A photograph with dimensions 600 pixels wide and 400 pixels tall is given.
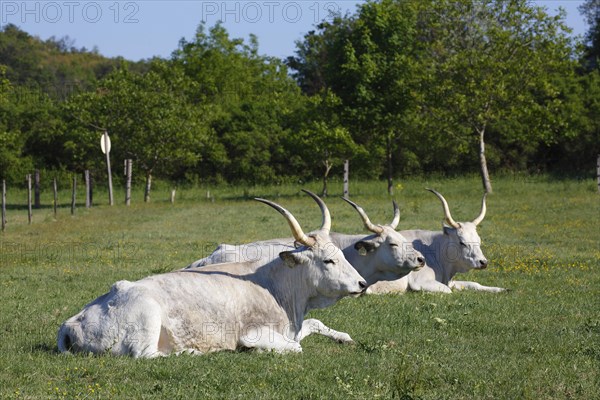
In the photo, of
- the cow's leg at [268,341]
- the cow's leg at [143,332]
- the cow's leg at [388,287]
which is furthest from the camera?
the cow's leg at [388,287]

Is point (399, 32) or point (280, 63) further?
point (280, 63)

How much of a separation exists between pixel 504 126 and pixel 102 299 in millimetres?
40570

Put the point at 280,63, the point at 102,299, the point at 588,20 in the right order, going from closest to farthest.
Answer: the point at 102,299 → the point at 588,20 → the point at 280,63

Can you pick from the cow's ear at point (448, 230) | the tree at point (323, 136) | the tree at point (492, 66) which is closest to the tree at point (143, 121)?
the tree at point (323, 136)

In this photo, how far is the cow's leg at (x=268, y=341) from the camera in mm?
8492

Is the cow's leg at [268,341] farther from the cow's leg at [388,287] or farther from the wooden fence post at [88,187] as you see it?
the wooden fence post at [88,187]

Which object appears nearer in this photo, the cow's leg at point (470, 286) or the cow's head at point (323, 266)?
the cow's head at point (323, 266)

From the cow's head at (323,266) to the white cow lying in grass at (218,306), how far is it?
0.01 metres

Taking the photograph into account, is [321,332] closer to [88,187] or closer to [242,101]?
[88,187]

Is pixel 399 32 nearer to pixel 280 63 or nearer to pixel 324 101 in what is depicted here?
pixel 324 101

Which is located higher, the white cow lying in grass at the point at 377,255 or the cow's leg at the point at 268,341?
the white cow lying in grass at the point at 377,255

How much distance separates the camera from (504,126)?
153 feet

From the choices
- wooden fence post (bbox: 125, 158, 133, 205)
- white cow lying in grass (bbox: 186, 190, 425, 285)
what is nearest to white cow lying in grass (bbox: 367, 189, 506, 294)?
white cow lying in grass (bbox: 186, 190, 425, 285)

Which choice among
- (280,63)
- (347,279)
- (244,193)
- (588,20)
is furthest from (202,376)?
(280,63)
